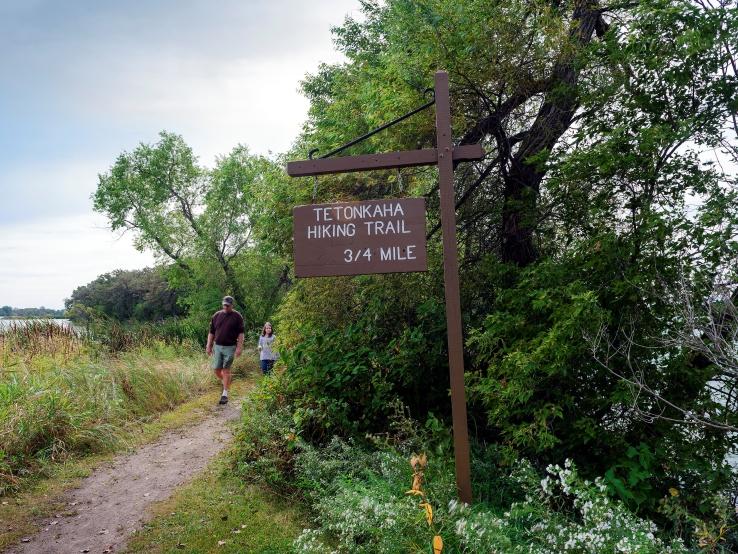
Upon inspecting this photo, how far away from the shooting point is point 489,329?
16.2 feet

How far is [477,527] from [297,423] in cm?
254

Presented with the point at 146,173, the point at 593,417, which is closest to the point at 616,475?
the point at 593,417

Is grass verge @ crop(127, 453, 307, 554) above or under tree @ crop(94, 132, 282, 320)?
under

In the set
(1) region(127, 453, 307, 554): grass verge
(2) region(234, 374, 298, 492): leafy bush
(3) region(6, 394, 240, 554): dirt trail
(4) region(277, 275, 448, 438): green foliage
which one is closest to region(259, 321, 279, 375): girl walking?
(3) region(6, 394, 240, 554): dirt trail

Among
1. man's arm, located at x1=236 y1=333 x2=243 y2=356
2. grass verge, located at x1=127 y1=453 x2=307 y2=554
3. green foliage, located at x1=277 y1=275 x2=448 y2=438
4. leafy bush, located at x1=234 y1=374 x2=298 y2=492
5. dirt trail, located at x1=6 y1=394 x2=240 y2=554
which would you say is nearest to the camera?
grass verge, located at x1=127 y1=453 x2=307 y2=554

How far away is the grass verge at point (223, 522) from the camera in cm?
398

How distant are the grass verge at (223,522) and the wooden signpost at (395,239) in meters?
1.54

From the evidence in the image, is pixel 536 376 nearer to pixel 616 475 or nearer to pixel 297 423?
pixel 616 475

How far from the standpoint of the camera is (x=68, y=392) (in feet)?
22.0

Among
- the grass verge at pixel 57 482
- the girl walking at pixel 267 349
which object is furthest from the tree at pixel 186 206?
the grass verge at pixel 57 482

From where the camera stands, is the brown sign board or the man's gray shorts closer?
the brown sign board

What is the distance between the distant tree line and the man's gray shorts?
23.0 meters

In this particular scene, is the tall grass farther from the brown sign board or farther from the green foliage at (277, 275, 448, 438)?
the brown sign board

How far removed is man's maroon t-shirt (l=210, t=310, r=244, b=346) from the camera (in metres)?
9.10
